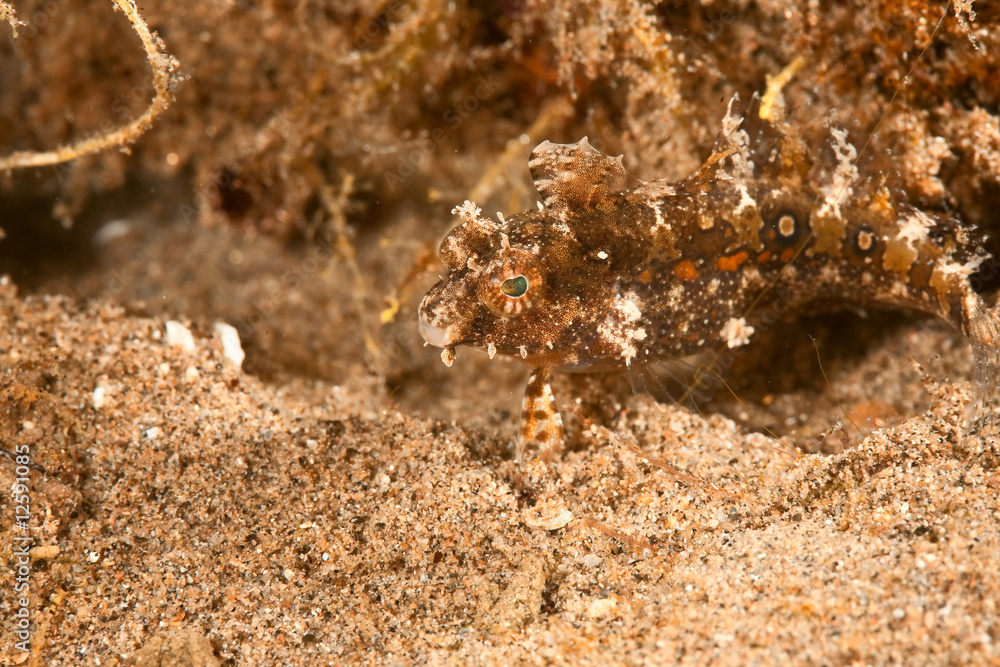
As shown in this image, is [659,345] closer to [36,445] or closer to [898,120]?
[898,120]

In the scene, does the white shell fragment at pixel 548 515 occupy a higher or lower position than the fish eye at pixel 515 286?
lower

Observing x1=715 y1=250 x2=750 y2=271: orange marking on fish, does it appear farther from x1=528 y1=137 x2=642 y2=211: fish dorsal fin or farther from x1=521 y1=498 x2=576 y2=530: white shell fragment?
x1=521 y1=498 x2=576 y2=530: white shell fragment

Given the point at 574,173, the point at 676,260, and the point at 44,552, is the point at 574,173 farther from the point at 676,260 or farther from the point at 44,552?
the point at 44,552

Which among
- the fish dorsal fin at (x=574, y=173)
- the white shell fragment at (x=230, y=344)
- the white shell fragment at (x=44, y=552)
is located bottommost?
the white shell fragment at (x=44, y=552)

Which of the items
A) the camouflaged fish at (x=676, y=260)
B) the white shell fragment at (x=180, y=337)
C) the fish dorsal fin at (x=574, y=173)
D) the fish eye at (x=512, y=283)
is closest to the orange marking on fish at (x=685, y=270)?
the camouflaged fish at (x=676, y=260)

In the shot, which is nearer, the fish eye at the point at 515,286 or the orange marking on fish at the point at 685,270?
the fish eye at the point at 515,286

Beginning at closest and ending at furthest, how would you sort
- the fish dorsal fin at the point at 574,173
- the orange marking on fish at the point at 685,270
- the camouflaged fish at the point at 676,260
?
the camouflaged fish at the point at 676,260
the fish dorsal fin at the point at 574,173
the orange marking on fish at the point at 685,270

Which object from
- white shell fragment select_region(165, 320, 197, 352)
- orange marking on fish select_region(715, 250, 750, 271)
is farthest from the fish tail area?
white shell fragment select_region(165, 320, 197, 352)

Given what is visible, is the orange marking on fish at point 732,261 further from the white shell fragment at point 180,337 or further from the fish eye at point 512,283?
the white shell fragment at point 180,337
